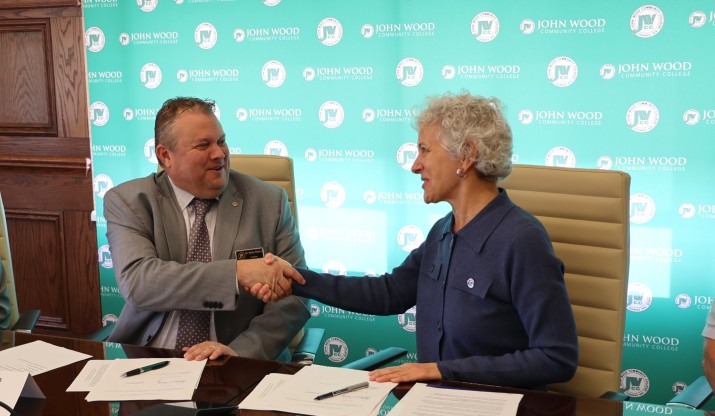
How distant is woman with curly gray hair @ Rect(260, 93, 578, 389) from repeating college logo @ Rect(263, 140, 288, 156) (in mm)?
1805

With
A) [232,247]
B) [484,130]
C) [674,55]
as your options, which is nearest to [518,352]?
[484,130]

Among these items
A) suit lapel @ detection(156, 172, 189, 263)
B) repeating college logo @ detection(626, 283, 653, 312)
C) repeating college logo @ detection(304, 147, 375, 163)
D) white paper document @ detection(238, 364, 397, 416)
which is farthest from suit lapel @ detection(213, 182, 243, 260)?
repeating college logo @ detection(626, 283, 653, 312)

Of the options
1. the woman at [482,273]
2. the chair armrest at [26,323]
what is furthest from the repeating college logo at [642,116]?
the chair armrest at [26,323]

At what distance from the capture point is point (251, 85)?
4.05m

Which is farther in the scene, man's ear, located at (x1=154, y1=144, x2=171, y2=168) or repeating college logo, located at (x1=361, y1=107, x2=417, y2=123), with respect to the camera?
repeating college logo, located at (x1=361, y1=107, x2=417, y2=123)

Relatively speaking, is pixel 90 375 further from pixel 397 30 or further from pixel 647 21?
pixel 647 21

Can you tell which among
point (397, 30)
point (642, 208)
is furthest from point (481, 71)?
point (642, 208)

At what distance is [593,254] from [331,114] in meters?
1.90

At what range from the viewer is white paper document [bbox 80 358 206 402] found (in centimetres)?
174

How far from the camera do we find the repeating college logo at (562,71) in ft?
11.5

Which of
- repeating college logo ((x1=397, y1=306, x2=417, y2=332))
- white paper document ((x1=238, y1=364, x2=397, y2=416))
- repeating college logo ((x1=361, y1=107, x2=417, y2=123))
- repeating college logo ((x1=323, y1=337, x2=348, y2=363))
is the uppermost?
repeating college logo ((x1=361, y1=107, x2=417, y2=123))

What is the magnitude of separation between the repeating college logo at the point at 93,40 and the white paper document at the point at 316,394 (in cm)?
302

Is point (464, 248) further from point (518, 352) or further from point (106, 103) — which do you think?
point (106, 103)

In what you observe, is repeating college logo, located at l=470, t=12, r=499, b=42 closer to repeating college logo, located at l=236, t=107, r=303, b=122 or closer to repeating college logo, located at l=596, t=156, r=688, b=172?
repeating college logo, located at l=596, t=156, r=688, b=172
